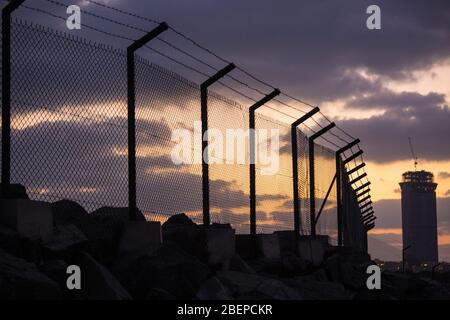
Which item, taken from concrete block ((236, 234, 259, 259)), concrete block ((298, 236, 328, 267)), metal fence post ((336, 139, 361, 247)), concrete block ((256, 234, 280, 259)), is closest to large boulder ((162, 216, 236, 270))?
concrete block ((236, 234, 259, 259))

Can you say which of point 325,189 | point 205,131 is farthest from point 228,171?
point 325,189

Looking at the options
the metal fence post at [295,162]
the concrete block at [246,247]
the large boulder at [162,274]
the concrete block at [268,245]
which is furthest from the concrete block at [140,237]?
the metal fence post at [295,162]

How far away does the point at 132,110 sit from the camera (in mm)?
9844

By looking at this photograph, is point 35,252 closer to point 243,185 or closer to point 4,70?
point 4,70

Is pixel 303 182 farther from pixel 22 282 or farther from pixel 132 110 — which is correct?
pixel 22 282

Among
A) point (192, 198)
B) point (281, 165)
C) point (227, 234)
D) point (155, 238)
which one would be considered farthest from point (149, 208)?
point (281, 165)

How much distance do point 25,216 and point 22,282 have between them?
3.78ft

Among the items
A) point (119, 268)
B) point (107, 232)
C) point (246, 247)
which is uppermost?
point (107, 232)

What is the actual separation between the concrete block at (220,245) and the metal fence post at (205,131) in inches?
9.5

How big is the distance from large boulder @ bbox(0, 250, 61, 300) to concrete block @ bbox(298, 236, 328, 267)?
8.88m

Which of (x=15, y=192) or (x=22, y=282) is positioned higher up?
(x=15, y=192)

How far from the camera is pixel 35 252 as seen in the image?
26.6ft

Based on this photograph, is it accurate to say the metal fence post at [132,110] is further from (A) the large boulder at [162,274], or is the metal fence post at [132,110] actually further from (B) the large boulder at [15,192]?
(B) the large boulder at [15,192]
